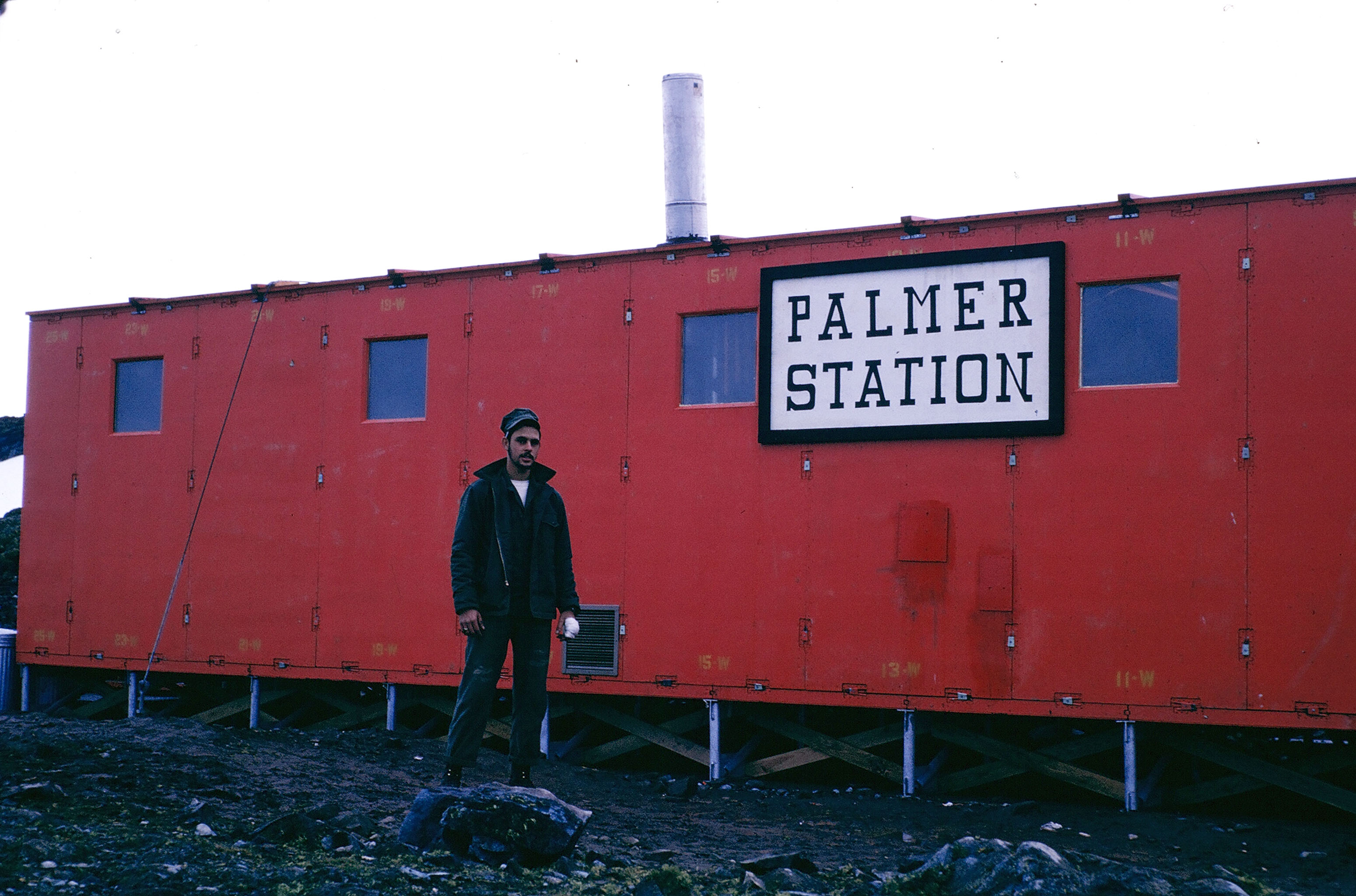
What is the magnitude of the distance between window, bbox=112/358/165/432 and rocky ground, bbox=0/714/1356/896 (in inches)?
115

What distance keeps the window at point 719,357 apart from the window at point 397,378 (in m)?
2.20

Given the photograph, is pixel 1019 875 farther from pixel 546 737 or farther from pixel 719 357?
pixel 546 737

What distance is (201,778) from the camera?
6.57m

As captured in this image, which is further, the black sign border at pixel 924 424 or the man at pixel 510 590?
the black sign border at pixel 924 424

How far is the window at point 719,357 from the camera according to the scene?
28.6 feet

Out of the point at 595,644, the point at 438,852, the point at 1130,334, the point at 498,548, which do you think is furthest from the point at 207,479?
the point at 1130,334

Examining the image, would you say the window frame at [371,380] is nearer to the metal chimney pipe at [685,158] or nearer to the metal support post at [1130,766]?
the metal chimney pipe at [685,158]

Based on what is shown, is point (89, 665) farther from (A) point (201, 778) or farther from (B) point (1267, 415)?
(B) point (1267, 415)

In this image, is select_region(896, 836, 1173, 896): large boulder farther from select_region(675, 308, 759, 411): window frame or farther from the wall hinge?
select_region(675, 308, 759, 411): window frame

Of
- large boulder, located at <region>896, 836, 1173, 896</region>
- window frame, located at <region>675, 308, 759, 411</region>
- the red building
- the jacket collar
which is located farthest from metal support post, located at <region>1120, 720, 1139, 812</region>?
the jacket collar

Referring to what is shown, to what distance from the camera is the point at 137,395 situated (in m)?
10.8

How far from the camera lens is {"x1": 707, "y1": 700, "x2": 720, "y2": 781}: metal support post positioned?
336 inches

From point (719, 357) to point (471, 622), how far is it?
337 centimetres

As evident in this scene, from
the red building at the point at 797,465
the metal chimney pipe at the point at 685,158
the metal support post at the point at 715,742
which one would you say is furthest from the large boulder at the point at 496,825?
the metal chimney pipe at the point at 685,158
